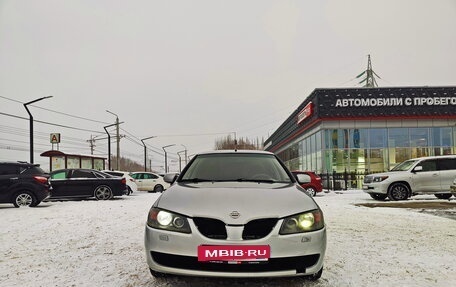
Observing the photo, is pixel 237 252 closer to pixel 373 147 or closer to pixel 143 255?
pixel 143 255

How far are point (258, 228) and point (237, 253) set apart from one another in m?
0.29

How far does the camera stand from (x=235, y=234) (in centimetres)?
314

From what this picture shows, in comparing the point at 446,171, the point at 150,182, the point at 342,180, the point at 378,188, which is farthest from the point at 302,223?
the point at 342,180

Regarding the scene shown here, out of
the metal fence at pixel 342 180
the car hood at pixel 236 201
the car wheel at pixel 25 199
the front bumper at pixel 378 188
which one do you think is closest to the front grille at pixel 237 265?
the car hood at pixel 236 201

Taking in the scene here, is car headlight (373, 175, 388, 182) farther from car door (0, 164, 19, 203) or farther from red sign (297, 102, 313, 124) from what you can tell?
red sign (297, 102, 313, 124)

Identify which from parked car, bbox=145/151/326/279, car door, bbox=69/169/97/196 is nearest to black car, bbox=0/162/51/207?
car door, bbox=69/169/97/196

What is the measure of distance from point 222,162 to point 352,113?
932 inches

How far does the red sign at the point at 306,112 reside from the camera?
92.1 ft

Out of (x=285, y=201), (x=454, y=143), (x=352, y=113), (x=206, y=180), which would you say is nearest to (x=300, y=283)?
(x=285, y=201)

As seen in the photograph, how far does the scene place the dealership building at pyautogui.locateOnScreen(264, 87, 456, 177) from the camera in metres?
26.5

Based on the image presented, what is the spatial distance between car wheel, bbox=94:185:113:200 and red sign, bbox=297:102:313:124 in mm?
17485

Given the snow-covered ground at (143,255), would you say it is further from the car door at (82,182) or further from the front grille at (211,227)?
the car door at (82,182)

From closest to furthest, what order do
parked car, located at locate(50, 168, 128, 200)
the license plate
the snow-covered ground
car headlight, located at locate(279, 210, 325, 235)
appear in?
the license plate → car headlight, located at locate(279, 210, 325, 235) → the snow-covered ground → parked car, located at locate(50, 168, 128, 200)

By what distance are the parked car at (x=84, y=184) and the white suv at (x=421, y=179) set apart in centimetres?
1115
